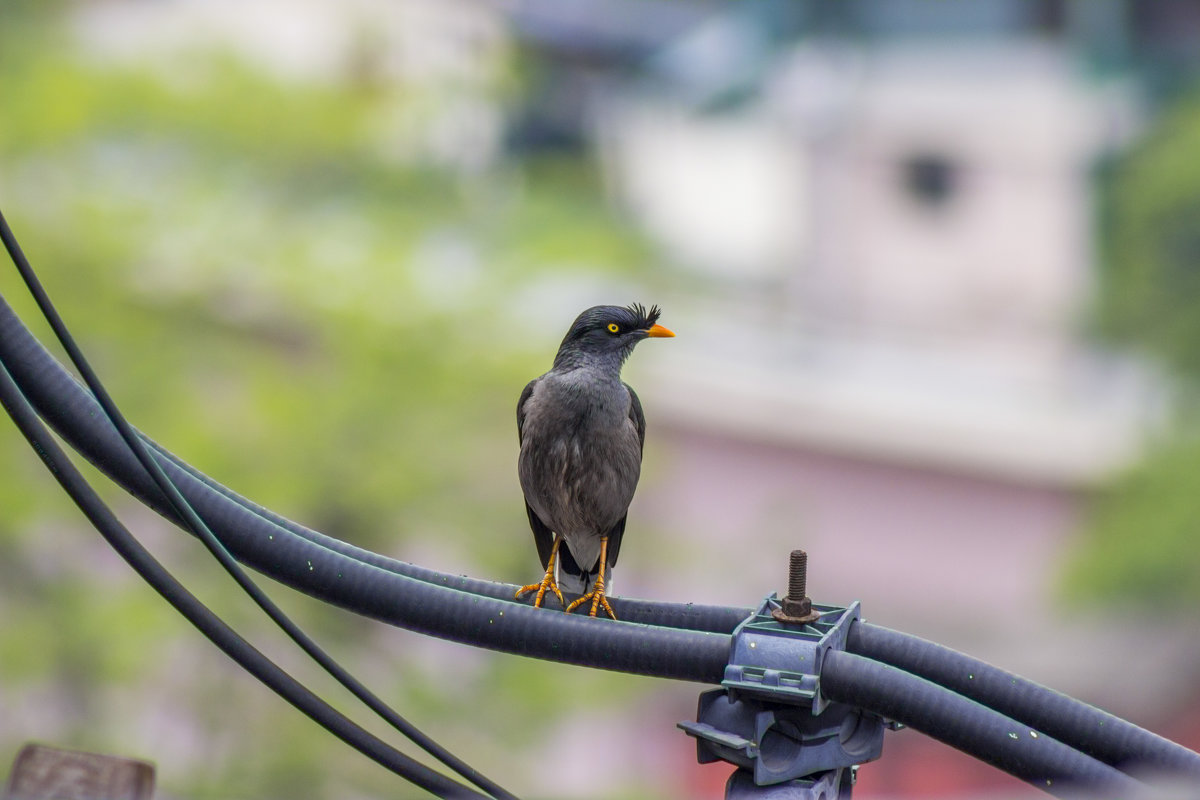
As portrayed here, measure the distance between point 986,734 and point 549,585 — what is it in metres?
2.01

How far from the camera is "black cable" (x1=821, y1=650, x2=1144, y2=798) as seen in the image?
279cm

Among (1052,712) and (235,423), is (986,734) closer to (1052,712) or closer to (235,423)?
(1052,712)

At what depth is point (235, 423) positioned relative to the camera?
15.1m

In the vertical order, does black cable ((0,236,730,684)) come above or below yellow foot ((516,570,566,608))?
below

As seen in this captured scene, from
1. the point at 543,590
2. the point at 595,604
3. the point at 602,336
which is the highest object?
the point at 602,336

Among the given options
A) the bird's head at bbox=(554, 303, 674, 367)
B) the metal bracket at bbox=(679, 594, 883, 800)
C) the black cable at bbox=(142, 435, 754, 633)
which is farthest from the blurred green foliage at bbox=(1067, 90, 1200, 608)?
the metal bracket at bbox=(679, 594, 883, 800)

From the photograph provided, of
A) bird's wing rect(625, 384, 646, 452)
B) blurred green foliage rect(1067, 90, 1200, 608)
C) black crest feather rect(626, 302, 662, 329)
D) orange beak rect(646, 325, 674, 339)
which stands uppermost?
blurred green foliage rect(1067, 90, 1200, 608)

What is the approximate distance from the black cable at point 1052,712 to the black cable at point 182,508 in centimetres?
90

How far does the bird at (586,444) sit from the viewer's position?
15.5 ft

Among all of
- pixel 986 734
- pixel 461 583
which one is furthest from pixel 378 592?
pixel 986 734

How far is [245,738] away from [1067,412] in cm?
2018

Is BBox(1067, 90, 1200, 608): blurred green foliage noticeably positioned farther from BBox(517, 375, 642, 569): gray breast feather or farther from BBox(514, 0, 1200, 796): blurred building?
BBox(517, 375, 642, 569): gray breast feather

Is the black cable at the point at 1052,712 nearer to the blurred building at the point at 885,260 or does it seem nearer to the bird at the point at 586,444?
the bird at the point at 586,444

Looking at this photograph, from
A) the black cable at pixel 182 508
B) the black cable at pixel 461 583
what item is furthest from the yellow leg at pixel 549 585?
the black cable at pixel 182 508
